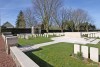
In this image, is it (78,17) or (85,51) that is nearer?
(85,51)

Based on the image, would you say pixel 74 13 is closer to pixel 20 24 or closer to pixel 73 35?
pixel 20 24

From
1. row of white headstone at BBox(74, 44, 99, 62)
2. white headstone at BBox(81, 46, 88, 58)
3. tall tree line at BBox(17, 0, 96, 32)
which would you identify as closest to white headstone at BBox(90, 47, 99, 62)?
row of white headstone at BBox(74, 44, 99, 62)

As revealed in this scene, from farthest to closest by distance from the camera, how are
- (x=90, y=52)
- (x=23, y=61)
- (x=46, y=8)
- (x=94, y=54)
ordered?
(x=46, y=8) < (x=90, y=52) < (x=94, y=54) < (x=23, y=61)

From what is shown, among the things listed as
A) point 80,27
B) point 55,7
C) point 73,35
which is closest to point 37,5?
point 55,7

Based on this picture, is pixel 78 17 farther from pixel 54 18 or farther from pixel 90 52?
pixel 90 52

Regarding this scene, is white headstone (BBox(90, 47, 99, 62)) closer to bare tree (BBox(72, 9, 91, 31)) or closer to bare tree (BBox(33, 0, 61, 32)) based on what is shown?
bare tree (BBox(33, 0, 61, 32))

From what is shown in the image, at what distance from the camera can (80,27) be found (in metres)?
68.1

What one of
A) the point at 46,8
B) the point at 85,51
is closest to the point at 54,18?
the point at 46,8

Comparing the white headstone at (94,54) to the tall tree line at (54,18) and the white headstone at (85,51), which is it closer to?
the white headstone at (85,51)

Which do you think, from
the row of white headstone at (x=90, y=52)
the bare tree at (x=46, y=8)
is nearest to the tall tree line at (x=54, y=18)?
the bare tree at (x=46, y=8)

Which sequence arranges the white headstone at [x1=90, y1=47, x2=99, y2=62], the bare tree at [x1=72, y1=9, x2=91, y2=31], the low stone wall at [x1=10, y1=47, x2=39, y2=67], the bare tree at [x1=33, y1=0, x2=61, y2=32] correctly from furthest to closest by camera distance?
1. the bare tree at [x1=72, y1=9, x2=91, y2=31]
2. the bare tree at [x1=33, y1=0, x2=61, y2=32]
3. the white headstone at [x1=90, y1=47, x2=99, y2=62]
4. the low stone wall at [x1=10, y1=47, x2=39, y2=67]

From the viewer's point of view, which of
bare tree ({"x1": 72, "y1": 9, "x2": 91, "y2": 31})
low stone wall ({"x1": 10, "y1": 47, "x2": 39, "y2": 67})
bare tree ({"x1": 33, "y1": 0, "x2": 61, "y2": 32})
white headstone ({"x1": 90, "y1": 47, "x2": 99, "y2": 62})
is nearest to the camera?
low stone wall ({"x1": 10, "y1": 47, "x2": 39, "y2": 67})

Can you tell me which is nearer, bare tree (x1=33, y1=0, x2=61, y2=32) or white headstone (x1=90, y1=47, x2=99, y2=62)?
white headstone (x1=90, y1=47, x2=99, y2=62)

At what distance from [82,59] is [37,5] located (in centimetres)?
3788
